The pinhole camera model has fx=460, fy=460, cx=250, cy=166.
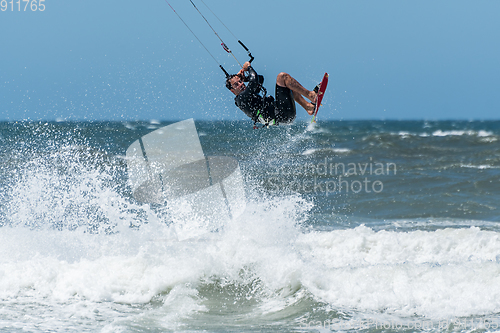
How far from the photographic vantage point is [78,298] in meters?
5.30

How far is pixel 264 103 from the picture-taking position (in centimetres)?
706

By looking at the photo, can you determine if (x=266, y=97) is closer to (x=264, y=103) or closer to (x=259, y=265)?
(x=264, y=103)

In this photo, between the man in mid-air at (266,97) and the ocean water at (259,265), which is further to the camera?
the man in mid-air at (266,97)

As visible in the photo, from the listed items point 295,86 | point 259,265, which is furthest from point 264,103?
point 259,265

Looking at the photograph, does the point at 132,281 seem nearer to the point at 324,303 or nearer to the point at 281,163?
the point at 324,303

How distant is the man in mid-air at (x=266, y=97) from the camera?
22.6ft

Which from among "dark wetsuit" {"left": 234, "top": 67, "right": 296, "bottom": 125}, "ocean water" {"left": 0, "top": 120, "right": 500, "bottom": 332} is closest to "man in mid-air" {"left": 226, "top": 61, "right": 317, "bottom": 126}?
"dark wetsuit" {"left": 234, "top": 67, "right": 296, "bottom": 125}

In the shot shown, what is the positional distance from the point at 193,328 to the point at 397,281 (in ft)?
7.59

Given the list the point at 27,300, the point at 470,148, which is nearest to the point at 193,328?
the point at 27,300

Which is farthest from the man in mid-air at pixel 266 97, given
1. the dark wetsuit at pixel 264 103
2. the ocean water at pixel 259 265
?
the ocean water at pixel 259 265

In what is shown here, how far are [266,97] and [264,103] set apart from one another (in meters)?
0.10

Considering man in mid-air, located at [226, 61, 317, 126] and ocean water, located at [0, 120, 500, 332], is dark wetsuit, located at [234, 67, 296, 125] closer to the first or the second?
man in mid-air, located at [226, 61, 317, 126]

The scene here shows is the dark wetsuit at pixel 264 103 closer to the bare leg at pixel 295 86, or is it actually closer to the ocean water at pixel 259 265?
the bare leg at pixel 295 86

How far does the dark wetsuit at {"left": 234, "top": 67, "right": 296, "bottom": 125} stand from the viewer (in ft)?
22.7
